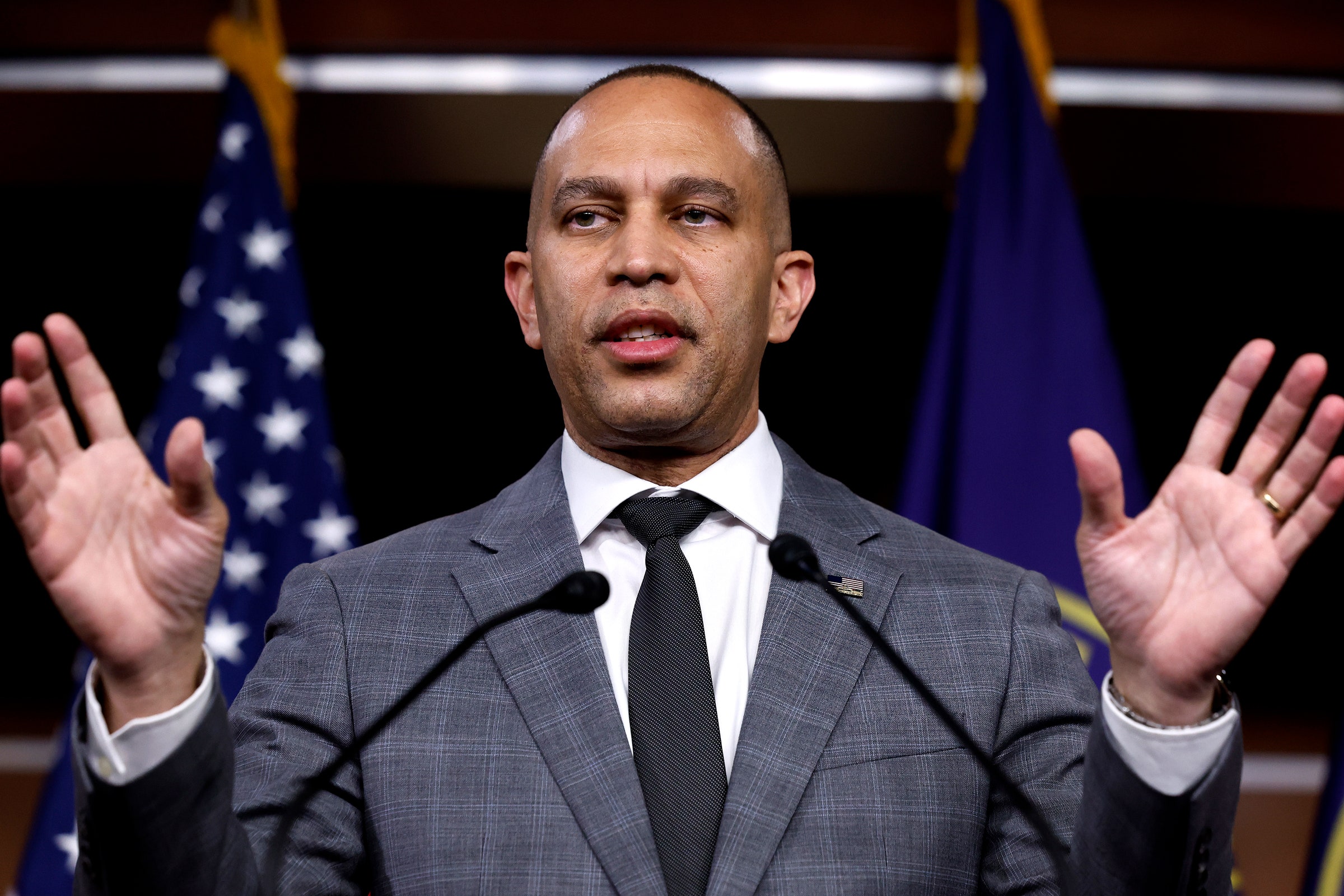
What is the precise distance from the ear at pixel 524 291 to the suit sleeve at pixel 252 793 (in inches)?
18.7

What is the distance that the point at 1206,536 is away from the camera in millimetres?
1148

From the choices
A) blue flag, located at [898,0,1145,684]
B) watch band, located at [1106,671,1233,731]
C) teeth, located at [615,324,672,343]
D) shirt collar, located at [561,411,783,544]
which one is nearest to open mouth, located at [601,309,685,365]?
teeth, located at [615,324,672,343]

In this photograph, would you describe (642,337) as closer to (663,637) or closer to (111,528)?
(663,637)

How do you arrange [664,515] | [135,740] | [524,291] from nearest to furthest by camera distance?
[135,740] < [664,515] < [524,291]

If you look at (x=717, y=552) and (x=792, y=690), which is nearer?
(x=792, y=690)

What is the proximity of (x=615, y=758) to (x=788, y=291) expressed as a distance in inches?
32.0

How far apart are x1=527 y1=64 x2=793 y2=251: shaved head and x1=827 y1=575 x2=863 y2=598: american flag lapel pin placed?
1.70 ft

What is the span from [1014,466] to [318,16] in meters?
1.96

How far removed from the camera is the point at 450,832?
4.25 ft

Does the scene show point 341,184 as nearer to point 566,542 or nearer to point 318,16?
point 318,16

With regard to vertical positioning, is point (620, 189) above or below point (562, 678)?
above

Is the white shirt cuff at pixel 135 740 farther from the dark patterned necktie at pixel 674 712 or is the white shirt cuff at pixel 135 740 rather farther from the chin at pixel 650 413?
the chin at pixel 650 413

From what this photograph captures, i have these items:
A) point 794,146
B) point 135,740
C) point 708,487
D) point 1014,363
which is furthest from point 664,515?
point 794,146

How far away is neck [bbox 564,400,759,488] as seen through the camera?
5.44 ft
